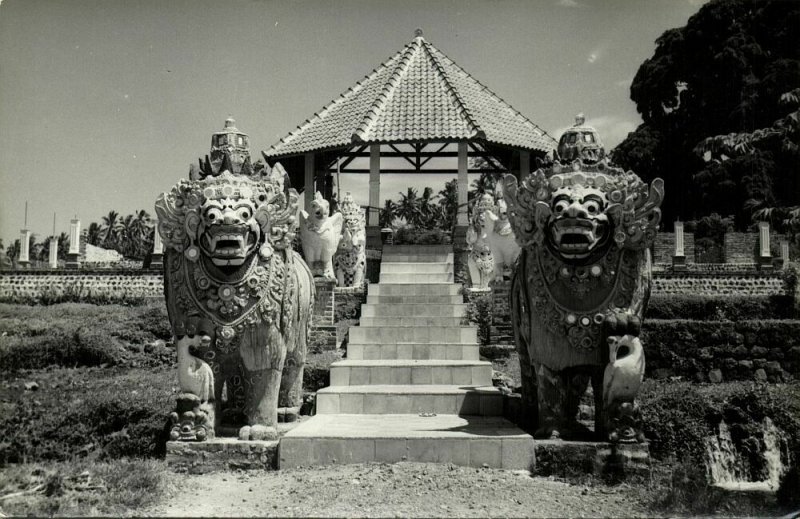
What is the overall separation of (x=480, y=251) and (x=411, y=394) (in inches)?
209

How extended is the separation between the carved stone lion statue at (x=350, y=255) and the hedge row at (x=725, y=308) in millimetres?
6180

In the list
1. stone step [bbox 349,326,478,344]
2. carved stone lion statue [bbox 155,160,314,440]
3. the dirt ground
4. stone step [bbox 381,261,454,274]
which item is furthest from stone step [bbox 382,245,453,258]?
the dirt ground

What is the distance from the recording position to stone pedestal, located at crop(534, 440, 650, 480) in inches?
197

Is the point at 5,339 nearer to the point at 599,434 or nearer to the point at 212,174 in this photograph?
the point at 212,174

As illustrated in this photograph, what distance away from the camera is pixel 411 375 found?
25.8 ft

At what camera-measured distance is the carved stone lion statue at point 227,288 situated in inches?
210

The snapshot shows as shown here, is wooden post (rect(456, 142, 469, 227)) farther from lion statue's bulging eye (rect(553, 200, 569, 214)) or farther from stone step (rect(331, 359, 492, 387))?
lion statue's bulging eye (rect(553, 200, 569, 214))

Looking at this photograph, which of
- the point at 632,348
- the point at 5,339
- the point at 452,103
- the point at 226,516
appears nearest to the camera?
the point at 226,516

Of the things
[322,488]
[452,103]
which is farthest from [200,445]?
[452,103]

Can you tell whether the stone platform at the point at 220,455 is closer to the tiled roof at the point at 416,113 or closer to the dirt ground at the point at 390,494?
the dirt ground at the point at 390,494

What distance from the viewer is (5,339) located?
10734 millimetres

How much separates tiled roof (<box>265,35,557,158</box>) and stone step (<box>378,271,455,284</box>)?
3760 millimetres

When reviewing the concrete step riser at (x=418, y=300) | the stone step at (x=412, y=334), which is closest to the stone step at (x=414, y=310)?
the concrete step riser at (x=418, y=300)

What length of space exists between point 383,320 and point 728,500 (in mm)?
5879
